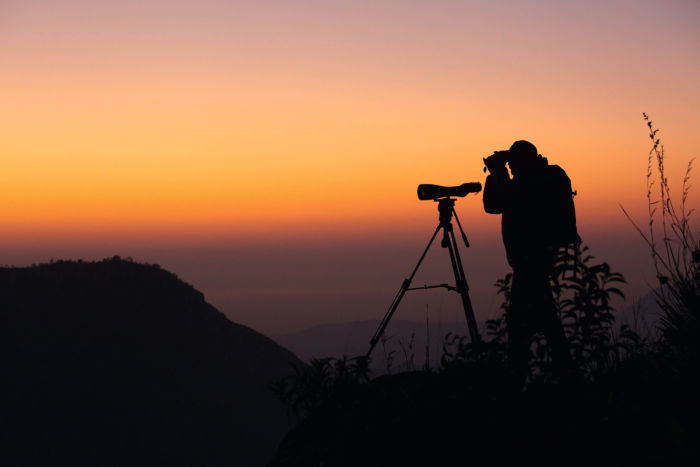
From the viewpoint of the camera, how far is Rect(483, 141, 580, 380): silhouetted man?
6.18 metres

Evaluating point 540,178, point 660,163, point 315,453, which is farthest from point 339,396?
point 660,163

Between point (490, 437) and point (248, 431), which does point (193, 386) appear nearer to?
point (248, 431)

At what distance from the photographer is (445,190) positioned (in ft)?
23.3

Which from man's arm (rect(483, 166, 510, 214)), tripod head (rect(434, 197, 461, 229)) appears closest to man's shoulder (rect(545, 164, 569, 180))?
man's arm (rect(483, 166, 510, 214))

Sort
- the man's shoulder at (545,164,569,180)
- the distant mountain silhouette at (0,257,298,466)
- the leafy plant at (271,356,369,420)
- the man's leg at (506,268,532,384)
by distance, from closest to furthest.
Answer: the man's leg at (506,268,532,384) → the leafy plant at (271,356,369,420) → the man's shoulder at (545,164,569,180) → the distant mountain silhouette at (0,257,298,466)

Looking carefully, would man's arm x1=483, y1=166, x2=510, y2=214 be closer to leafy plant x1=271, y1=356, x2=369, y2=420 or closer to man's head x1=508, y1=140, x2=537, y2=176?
man's head x1=508, y1=140, x2=537, y2=176

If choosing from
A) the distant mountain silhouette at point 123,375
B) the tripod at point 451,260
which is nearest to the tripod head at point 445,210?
the tripod at point 451,260

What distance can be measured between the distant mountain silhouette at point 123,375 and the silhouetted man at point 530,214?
168 ft

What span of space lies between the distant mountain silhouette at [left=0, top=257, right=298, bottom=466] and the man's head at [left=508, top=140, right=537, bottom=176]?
51.4 meters

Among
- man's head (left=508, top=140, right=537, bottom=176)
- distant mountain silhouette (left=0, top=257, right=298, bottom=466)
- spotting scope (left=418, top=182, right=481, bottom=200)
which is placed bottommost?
distant mountain silhouette (left=0, top=257, right=298, bottom=466)

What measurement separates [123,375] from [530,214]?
58128 mm

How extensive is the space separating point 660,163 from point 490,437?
120 inches

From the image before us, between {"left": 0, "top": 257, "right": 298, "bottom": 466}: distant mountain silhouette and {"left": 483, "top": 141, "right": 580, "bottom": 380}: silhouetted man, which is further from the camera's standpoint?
{"left": 0, "top": 257, "right": 298, "bottom": 466}: distant mountain silhouette

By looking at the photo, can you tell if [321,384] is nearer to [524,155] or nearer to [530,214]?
[530,214]
